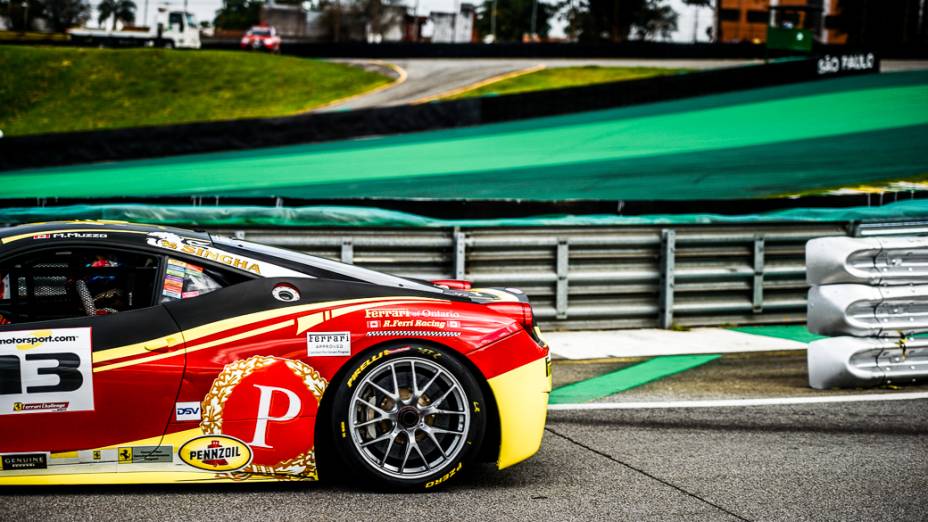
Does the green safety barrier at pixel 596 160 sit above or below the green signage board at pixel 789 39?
below

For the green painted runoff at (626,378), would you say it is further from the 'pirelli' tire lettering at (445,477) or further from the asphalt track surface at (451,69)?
the asphalt track surface at (451,69)

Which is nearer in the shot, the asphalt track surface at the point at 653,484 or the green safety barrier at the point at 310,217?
the asphalt track surface at the point at 653,484

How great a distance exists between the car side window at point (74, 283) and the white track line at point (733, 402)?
311cm

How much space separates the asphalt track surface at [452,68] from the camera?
30375mm

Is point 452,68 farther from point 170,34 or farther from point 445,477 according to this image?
point 445,477

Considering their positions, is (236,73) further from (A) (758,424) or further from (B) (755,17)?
(B) (755,17)

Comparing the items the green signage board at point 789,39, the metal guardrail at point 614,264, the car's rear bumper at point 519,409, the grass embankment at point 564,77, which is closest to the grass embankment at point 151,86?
the grass embankment at point 564,77

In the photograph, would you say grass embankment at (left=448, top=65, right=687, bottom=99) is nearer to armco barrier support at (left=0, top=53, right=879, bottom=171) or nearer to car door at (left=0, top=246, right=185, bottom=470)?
armco barrier support at (left=0, top=53, right=879, bottom=171)

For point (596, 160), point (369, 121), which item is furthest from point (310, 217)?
point (369, 121)

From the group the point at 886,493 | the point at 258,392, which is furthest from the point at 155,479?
the point at 886,493

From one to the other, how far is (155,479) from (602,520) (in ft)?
6.79

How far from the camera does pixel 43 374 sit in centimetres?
450

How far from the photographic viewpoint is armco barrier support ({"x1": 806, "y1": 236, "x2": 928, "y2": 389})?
24.1 feet

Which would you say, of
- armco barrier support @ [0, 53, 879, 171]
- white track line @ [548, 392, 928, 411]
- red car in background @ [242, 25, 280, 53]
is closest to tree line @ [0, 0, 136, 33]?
red car in background @ [242, 25, 280, 53]
